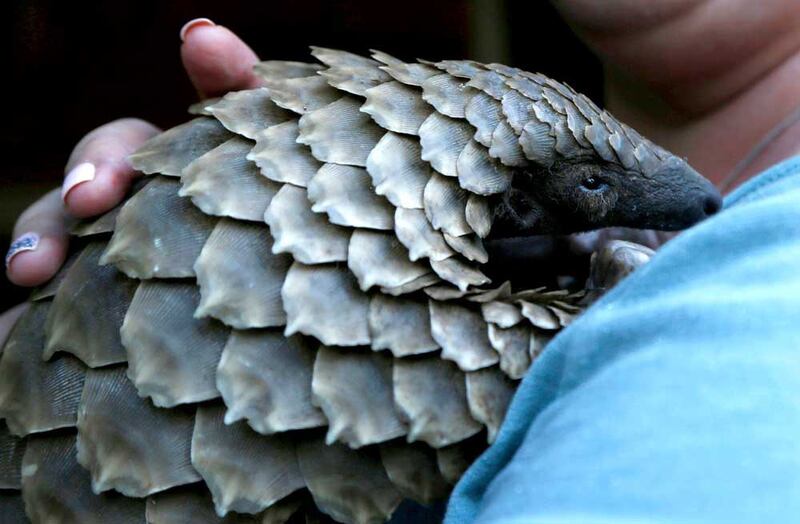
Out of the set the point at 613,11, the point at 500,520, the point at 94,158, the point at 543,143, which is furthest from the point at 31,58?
the point at 500,520

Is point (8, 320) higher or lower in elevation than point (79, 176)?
lower

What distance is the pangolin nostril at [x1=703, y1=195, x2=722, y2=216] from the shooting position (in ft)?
2.67

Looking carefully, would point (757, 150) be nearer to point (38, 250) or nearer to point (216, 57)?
point (216, 57)

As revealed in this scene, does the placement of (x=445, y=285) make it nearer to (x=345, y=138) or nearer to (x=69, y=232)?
(x=345, y=138)

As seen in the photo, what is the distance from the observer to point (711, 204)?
32.3 inches

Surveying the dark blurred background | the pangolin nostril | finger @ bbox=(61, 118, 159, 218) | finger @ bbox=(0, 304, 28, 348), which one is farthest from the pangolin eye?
the dark blurred background

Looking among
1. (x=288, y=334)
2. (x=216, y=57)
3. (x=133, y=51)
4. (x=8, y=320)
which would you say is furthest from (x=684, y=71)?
(x=133, y=51)

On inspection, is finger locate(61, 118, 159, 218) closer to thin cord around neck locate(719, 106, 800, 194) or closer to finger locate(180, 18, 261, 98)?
finger locate(180, 18, 261, 98)

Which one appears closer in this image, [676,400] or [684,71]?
[676,400]

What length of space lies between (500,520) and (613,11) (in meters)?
0.64

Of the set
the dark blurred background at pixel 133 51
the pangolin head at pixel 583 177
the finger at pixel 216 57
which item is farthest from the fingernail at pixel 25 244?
the dark blurred background at pixel 133 51

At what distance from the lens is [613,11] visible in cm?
95

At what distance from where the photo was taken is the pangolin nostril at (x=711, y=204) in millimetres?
814

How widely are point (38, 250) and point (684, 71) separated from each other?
70cm
